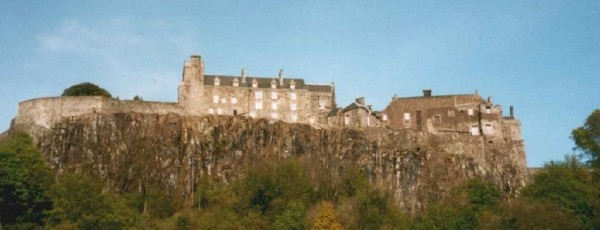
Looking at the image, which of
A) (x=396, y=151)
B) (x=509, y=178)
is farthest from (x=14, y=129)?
(x=509, y=178)

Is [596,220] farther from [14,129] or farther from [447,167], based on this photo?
[14,129]

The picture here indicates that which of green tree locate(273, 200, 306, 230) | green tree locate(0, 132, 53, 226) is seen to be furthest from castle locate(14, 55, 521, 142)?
green tree locate(273, 200, 306, 230)

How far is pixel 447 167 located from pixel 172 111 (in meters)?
27.2

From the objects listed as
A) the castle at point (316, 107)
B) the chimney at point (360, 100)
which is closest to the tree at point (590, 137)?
the castle at point (316, 107)

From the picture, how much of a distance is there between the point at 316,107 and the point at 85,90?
25033mm

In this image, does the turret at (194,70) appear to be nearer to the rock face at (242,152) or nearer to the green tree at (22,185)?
the rock face at (242,152)

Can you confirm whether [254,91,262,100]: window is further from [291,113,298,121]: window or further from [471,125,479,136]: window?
[471,125,479,136]: window

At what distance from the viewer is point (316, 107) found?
2872 inches

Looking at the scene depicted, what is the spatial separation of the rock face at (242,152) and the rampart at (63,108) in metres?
0.62

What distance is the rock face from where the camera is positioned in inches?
2373

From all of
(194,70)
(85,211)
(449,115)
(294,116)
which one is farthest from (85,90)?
(449,115)

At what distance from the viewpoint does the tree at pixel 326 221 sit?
5074 cm

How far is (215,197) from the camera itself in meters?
57.5

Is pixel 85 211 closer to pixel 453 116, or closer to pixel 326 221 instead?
pixel 326 221
